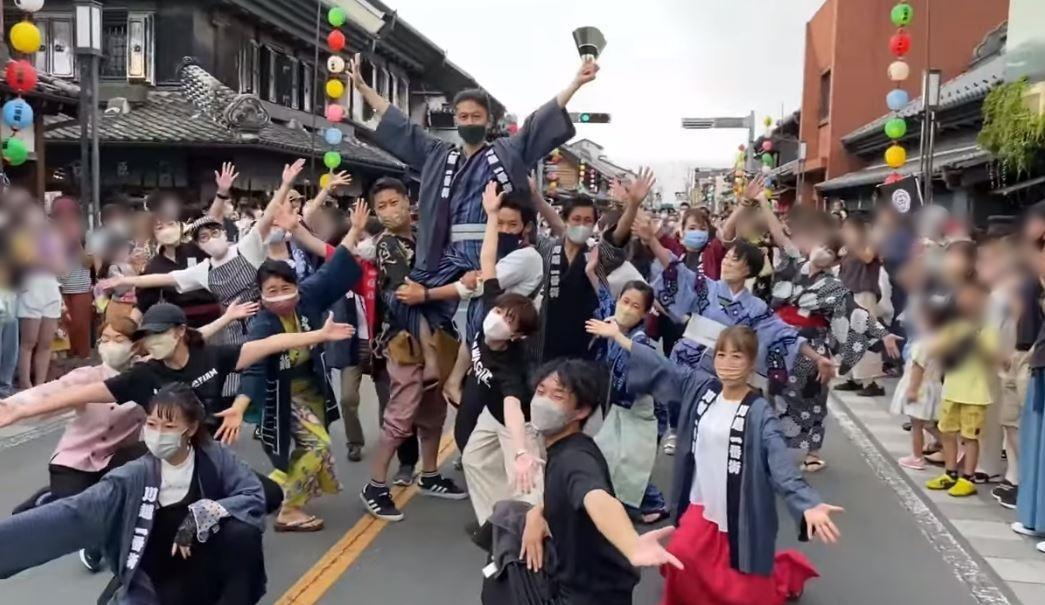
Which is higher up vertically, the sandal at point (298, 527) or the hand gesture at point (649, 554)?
the hand gesture at point (649, 554)

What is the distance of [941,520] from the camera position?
595cm

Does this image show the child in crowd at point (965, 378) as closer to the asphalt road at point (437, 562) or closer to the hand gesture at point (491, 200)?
the asphalt road at point (437, 562)

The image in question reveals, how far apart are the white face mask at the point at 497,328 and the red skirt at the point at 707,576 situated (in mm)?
1153

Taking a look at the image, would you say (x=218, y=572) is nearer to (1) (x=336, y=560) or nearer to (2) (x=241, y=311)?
(1) (x=336, y=560)

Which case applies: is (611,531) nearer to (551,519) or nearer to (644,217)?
(551,519)

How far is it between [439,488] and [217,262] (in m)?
1.90

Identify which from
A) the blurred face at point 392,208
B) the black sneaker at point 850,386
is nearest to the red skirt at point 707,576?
the blurred face at point 392,208

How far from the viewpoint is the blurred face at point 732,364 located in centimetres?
413

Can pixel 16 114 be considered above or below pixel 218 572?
above

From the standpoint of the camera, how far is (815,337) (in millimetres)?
6914

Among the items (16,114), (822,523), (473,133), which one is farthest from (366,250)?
(16,114)

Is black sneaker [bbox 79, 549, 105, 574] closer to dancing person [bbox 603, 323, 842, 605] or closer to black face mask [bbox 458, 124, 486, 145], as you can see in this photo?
dancing person [bbox 603, 323, 842, 605]

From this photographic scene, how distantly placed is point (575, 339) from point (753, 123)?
32756 mm

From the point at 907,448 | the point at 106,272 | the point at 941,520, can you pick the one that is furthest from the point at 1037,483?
the point at 106,272
